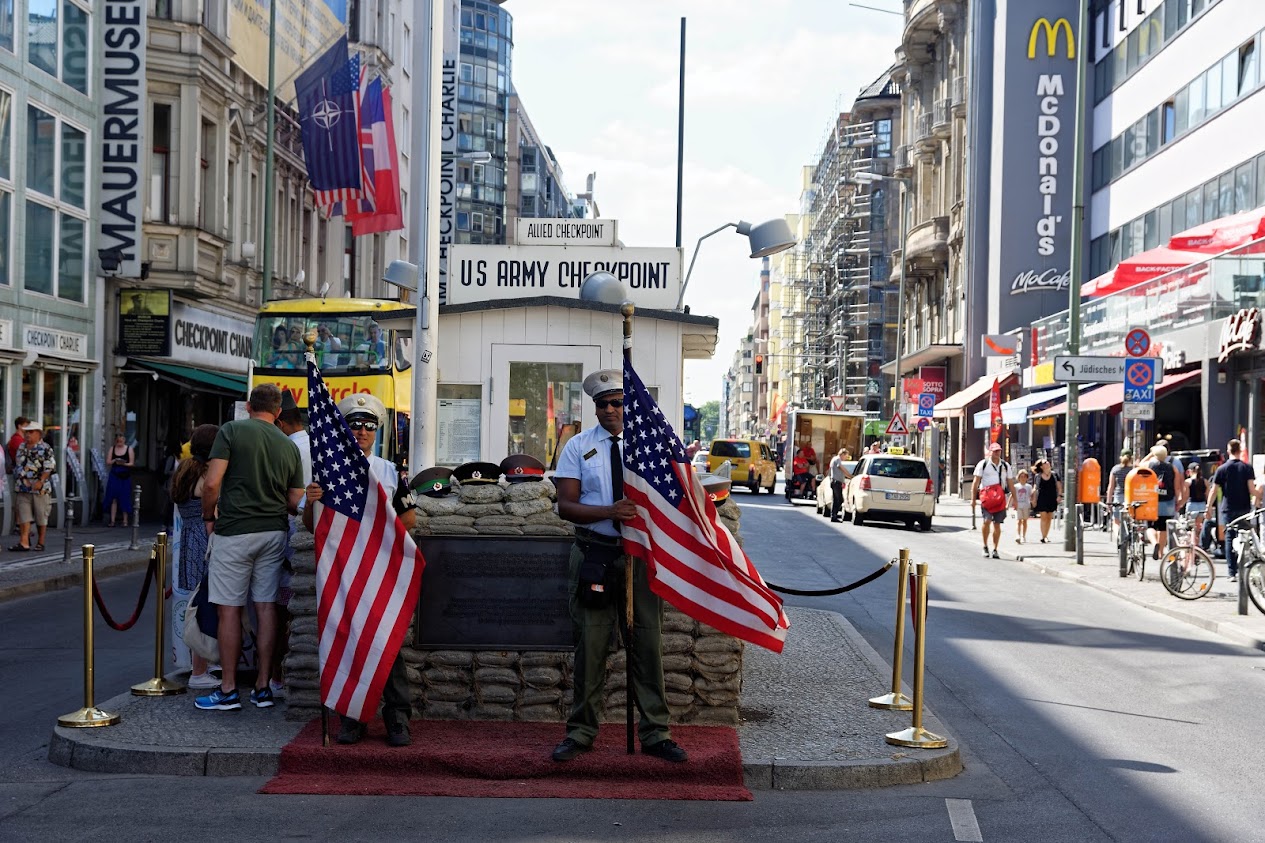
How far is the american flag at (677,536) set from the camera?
25.1 ft

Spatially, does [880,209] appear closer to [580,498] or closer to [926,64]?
[926,64]

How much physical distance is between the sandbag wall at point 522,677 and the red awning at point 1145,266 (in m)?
25.4

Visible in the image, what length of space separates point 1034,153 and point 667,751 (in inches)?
1844

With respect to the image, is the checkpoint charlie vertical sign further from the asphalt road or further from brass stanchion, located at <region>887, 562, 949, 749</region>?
brass stanchion, located at <region>887, 562, 949, 749</region>

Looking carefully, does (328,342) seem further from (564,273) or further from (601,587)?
(601,587)

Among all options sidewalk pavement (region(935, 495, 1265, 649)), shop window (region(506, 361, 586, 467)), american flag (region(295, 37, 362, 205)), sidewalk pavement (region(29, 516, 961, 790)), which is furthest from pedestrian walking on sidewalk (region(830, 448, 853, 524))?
sidewalk pavement (region(29, 516, 961, 790))

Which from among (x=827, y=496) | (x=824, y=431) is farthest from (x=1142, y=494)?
(x=824, y=431)

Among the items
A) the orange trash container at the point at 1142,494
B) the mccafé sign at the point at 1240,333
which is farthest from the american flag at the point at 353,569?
the mccafé sign at the point at 1240,333

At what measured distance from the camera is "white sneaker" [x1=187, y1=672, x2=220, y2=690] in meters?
9.26

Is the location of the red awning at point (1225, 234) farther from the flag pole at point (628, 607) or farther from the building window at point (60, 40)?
the flag pole at point (628, 607)

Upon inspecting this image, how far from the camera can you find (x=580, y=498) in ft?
25.2

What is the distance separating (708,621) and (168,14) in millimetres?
26504

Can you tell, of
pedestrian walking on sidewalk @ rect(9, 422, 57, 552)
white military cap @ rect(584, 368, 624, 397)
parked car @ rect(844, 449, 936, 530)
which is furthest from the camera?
parked car @ rect(844, 449, 936, 530)

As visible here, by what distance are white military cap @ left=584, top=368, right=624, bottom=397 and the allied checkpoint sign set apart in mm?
7245
